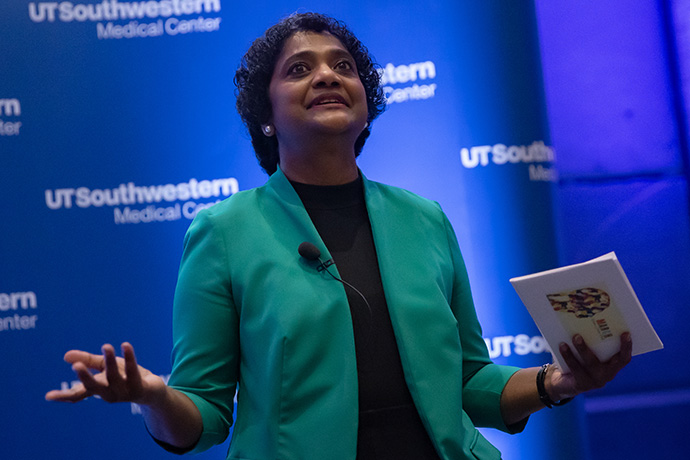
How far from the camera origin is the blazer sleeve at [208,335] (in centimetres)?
156

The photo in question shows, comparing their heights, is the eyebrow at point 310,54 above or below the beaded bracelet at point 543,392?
above

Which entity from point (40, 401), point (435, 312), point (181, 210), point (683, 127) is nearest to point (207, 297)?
point (435, 312)

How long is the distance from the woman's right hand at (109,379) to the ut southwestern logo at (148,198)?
1.50 metres

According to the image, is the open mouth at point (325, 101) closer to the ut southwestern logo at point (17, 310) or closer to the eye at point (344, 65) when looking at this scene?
the eye at point (344, 65)

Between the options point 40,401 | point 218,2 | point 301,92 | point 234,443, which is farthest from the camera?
point 218,2

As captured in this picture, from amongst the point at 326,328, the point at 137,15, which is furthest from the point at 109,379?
the point at 137,15

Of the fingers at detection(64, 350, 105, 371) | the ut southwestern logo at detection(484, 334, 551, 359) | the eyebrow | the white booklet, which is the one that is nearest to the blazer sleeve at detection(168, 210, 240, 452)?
the fingers at detection(64, 350, 105, 371)

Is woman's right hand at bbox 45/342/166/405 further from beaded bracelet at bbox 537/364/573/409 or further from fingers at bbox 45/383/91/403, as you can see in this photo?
→ beaded bracelet at bbox 537/364/573/409

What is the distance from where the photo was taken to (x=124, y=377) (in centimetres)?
128

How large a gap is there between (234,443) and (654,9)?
3413 millimetres

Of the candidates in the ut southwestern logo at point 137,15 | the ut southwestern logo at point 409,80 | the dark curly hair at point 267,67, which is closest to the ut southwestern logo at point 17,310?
the ut southwestern logo at point 137,15

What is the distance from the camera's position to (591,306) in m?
1.42

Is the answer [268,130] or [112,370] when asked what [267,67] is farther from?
[112,370]

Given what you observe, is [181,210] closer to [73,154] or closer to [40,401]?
[73,154]
